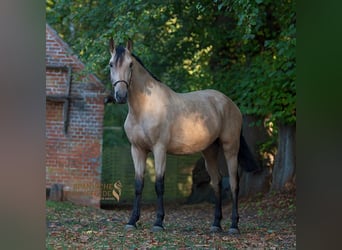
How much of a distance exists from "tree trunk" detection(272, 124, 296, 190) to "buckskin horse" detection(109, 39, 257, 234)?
10.0 ft

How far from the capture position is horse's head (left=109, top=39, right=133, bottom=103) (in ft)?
19.3

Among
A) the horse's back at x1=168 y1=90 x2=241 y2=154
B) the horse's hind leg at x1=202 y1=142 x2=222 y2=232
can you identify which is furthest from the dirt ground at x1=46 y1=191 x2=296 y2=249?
the horse's back at x1=168 y1=90 x2=241 y2=154

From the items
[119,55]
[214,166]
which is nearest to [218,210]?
[214,166]

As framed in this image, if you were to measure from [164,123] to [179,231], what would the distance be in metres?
1.31

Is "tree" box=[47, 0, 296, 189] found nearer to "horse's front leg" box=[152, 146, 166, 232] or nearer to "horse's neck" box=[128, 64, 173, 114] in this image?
"horse's neck" box=[128, 64, 173, 114]

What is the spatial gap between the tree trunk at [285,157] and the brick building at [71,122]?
11.0 feet

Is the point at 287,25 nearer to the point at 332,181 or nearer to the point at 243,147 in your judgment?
the point at 243,147

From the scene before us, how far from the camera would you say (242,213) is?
9.38 m

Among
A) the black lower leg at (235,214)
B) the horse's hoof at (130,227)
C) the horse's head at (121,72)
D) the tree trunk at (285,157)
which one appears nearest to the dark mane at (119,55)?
the horse's head at (121,72)

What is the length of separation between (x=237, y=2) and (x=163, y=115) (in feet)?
4.86

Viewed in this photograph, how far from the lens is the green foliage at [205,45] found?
8258 millimetres

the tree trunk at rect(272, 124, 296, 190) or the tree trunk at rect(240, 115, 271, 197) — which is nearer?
the tree trunk at rect(272, 124, 296, 190)

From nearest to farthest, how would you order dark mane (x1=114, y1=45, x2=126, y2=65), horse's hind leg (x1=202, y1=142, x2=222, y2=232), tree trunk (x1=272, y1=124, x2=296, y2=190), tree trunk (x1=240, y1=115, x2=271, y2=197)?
dark mane (x1=114, y1=45, x2=126, y2=65)
horse's hind leg (x1=202, y1=142, x2=222, y2=232)
tree trunk (x1=272, y1=124, x2=296, y2=190)
tree trunk (x1=240, y1=115, x2=271, y2=197)

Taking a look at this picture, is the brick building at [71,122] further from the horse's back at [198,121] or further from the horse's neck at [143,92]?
the horse's neck at [143,92]
